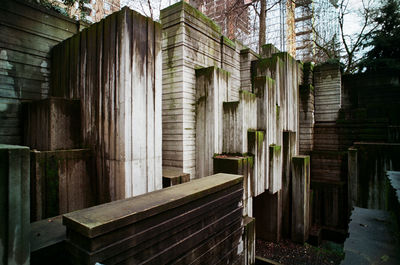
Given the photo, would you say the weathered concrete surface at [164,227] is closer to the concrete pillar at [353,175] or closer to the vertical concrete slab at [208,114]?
the vertical concrete slab at [208,114]

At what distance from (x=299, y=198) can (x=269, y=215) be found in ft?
4.20

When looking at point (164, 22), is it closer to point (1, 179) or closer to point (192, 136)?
point (192, 136)

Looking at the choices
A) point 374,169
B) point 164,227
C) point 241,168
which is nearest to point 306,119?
point 374,169

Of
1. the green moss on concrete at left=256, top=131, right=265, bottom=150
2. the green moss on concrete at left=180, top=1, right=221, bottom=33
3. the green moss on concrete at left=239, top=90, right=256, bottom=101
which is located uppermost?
the green moss on concrete at left=180, top=1, right=221, bottom=33

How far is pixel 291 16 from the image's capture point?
59.9 feet

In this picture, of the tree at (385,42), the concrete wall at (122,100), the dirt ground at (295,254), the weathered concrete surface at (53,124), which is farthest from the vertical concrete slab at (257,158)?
the tree at (385,42)

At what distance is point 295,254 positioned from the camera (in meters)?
6.84

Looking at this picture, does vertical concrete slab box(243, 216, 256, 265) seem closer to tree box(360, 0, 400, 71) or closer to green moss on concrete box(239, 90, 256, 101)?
green moss on concrete box(239, 90, 256, 101)

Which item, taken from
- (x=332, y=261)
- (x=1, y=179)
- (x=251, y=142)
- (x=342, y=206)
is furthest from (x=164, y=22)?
(x=342, y=206)

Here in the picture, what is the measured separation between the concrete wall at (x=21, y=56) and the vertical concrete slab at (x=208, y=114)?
3317 millimetres

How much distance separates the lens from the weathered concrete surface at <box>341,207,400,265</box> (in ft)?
7.89

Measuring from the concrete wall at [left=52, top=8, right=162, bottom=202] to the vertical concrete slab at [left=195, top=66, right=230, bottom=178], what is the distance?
194 cm

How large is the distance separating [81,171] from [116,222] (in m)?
2.12

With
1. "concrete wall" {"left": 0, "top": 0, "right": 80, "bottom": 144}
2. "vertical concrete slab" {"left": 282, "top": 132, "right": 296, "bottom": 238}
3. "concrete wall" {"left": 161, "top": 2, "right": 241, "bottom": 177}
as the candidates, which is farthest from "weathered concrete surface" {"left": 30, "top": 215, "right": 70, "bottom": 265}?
"vertical concrete slab" {"left": 282, "top": 132, "right": 296, "bottom": 238}
